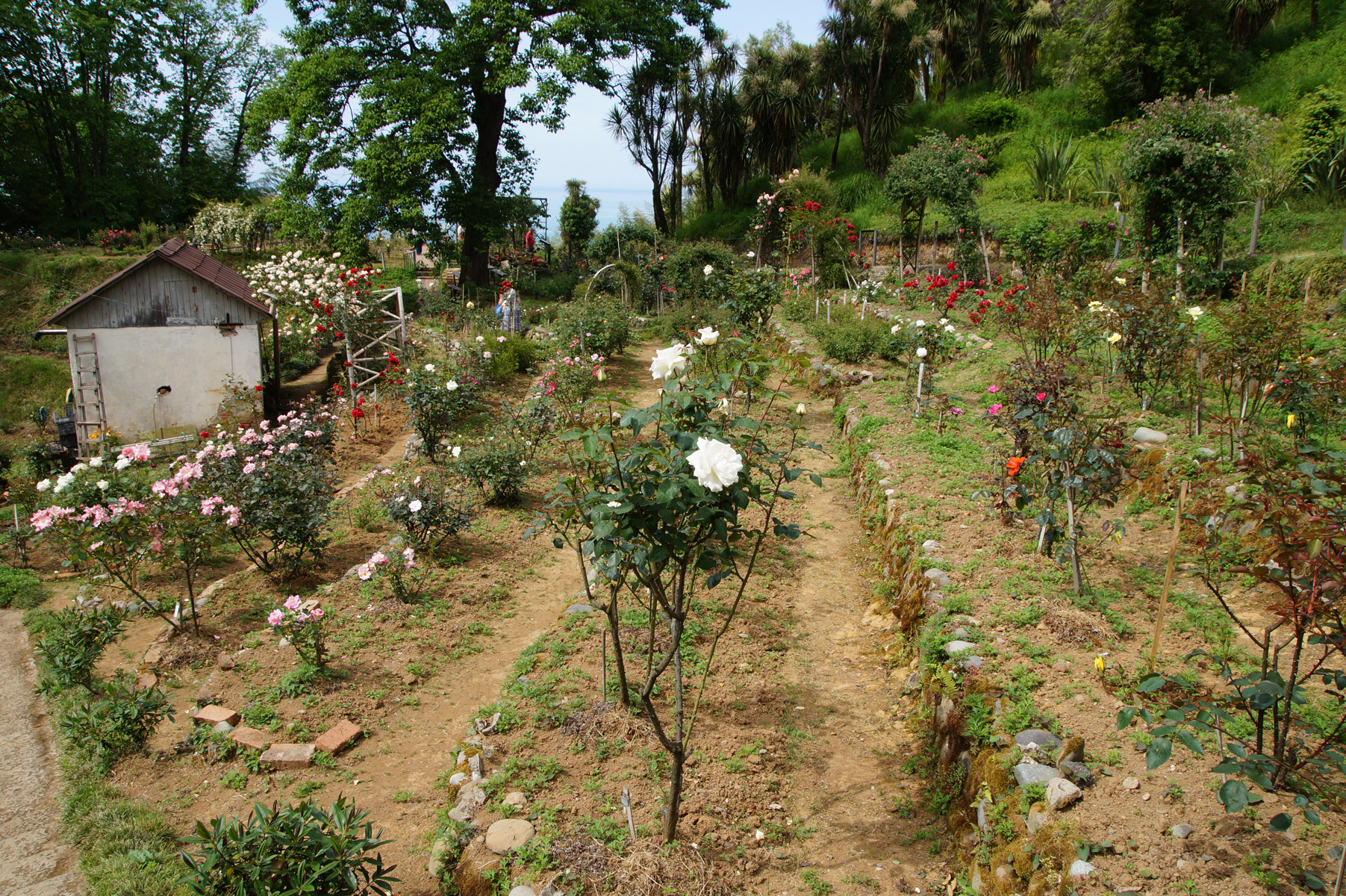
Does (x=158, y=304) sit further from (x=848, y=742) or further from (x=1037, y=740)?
(x=1037, y=740)

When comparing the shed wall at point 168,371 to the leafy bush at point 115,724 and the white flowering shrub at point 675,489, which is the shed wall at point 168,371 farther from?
the white flowering shrub at point 675,489

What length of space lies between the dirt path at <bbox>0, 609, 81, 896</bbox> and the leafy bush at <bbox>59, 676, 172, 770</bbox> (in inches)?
9.9

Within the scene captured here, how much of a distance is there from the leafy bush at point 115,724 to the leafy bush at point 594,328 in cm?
785

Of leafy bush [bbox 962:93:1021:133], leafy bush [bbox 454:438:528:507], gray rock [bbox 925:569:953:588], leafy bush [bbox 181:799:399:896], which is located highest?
leafy bush [bbox 962:93:1021:133]

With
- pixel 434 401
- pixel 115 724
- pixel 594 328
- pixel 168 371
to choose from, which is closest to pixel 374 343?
pixel 168 371

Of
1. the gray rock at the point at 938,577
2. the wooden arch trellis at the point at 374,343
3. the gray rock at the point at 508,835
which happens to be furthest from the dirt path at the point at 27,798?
the wooden arch trellis at the point at 374,343

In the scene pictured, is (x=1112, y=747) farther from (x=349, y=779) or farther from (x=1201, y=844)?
(x=349, y=779)

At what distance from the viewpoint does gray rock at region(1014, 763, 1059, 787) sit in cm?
277

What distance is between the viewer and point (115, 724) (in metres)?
3.98

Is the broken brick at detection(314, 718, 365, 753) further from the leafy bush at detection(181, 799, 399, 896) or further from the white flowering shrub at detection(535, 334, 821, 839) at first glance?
the white flowering shrub at detection(535, 334, 821, 839)

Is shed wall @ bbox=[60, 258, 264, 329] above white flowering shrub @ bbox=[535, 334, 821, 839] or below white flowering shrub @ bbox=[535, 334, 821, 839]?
above

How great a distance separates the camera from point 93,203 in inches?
854

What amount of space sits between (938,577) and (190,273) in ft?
33.8

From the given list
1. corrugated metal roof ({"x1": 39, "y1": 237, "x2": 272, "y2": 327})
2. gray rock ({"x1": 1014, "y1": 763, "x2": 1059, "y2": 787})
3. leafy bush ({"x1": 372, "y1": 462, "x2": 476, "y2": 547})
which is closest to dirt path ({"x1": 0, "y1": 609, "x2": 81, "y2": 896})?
leafy bush ({"x1": 372, "y1": 462, "x2": 476, "y2": 547})
